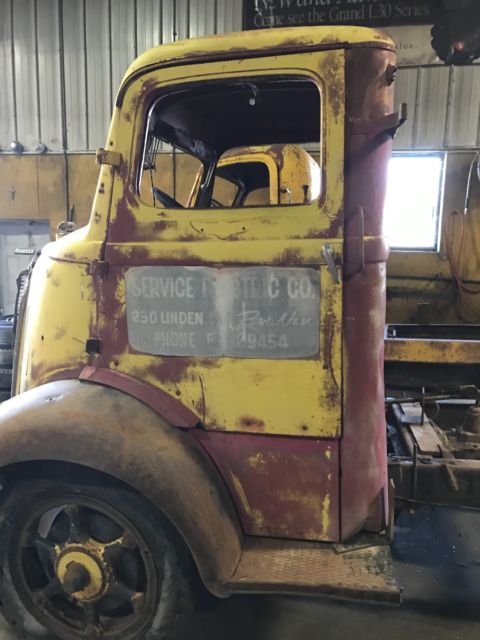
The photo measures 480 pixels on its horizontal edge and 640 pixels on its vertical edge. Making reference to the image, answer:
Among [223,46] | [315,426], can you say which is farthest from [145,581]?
[223,46]

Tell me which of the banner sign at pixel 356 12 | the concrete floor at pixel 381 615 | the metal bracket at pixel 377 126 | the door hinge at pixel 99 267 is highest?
the banner sign at pixel 356 12

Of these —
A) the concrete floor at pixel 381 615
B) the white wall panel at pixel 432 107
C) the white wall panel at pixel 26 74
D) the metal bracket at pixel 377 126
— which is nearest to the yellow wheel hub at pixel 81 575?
the concrete floor at pixel 381 615

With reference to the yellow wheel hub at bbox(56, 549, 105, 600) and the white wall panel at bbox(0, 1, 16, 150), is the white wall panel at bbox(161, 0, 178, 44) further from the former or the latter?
the yellow wheel hub at bbox(56, 549, 105, 600)

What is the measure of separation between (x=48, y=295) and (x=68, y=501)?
0.85 m

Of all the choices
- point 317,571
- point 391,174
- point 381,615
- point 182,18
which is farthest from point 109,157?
point 182,18

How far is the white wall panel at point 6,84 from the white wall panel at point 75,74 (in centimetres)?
95

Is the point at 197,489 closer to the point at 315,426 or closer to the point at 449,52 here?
the point at 315,426

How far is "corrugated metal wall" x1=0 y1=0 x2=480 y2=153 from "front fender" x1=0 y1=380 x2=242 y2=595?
6.57 metres

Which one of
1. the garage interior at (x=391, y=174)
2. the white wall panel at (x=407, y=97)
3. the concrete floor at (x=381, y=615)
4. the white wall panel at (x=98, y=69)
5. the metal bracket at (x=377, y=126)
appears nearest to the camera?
the metal bracket at (x=377, y=126)

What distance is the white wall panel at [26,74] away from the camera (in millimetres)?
7859

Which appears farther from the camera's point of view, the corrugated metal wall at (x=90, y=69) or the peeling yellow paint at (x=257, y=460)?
the corrugated metal wall at (x=90, y=69)

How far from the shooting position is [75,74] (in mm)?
7809

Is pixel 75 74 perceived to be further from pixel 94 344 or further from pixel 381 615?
pixel 381 615

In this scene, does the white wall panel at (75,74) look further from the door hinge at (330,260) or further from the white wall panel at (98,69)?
the door hinge at (330,260)
